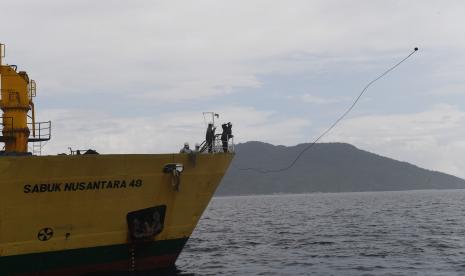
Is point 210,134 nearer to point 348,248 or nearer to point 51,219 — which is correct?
point 51,219

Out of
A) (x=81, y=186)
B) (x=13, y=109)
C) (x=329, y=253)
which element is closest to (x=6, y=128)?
(x=13, y=109)

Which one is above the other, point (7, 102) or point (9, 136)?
point (7, 102)

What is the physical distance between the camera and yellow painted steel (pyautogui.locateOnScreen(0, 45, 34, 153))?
1827cm

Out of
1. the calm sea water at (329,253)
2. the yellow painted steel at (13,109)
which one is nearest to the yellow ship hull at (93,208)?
the calm sea water at (329,253)

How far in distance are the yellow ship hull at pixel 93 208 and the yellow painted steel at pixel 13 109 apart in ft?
14.3

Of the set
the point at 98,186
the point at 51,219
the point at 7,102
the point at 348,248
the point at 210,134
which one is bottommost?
the point at 348,248

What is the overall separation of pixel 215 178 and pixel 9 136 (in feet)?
25.0

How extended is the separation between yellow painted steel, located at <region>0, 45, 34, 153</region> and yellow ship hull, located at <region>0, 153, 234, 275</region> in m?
4.37

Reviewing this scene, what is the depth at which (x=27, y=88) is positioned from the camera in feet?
62.3

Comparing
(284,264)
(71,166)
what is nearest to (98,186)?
(71,166)

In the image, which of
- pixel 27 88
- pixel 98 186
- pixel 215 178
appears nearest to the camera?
pixel 98 186

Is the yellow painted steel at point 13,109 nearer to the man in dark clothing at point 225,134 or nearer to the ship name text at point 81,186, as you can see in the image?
the ship name text at point 81,186

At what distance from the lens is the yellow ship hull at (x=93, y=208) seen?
47.0 ft

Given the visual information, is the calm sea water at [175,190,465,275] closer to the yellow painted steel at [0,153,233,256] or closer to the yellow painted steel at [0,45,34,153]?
the yellow painted steel at [0,153,233,256]
